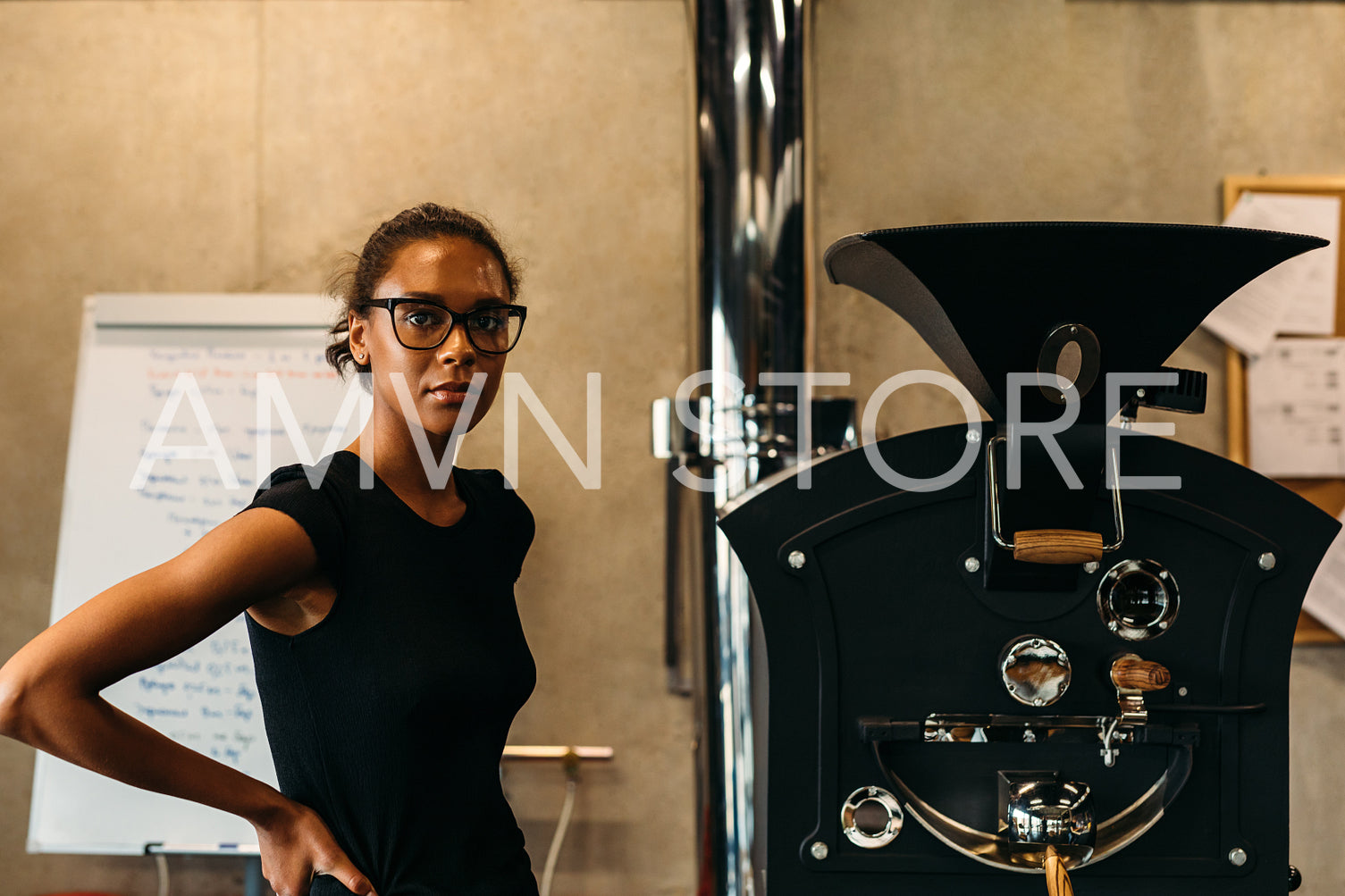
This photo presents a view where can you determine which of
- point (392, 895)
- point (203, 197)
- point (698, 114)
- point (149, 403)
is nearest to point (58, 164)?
point (203, 197)

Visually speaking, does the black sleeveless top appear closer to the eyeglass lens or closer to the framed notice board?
the eyeglass lens

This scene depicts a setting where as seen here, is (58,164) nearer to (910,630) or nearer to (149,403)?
(149,403)

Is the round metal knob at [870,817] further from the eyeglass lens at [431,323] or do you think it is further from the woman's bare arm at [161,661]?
the eyeglass lens at [431,323]

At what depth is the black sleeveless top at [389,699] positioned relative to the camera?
98 centimetres

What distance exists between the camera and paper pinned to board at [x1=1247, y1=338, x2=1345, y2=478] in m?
2.22

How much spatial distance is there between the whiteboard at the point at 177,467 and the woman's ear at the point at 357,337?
0.97 m

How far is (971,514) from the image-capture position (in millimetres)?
1057

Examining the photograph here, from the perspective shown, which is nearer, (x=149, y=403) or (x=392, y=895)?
(x=392, y=895)

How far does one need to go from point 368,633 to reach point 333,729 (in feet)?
0.35

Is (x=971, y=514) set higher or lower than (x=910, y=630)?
higher

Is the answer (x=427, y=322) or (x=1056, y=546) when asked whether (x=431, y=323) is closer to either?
(x=427, y=322)

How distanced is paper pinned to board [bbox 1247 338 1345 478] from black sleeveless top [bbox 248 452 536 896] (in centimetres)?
198

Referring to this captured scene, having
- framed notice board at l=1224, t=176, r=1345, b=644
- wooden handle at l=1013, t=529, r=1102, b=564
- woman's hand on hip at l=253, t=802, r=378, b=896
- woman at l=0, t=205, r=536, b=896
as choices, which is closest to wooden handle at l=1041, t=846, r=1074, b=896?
wooden handle at l=1013, t=529, r=1102, b=564

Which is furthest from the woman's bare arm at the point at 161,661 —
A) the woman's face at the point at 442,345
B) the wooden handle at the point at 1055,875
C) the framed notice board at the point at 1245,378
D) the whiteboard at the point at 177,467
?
the framed notice board at the point at 1245,378
